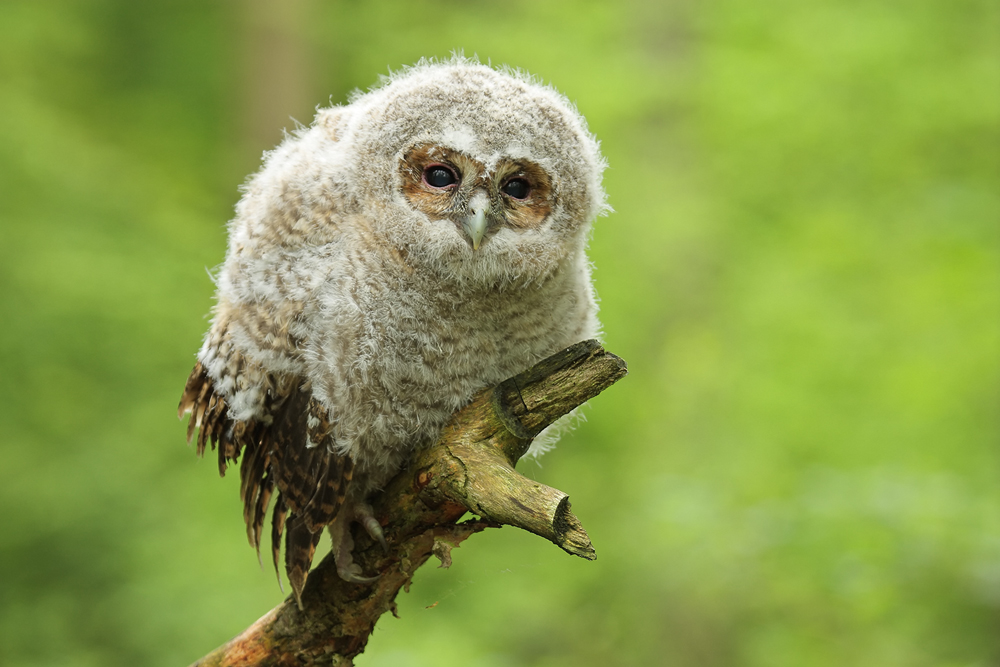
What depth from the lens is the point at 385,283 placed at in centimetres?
192

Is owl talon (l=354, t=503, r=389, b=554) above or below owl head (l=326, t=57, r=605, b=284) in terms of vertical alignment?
below

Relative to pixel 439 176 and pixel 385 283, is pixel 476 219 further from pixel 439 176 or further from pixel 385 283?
pixel 385 283

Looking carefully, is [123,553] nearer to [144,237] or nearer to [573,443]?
[144,237]

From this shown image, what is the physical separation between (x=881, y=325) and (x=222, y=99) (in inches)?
230

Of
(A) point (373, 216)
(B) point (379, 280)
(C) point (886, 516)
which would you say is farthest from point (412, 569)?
(C) point (886, 516)

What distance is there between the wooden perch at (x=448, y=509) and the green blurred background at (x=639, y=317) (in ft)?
6.31

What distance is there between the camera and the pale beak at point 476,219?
1869 mm

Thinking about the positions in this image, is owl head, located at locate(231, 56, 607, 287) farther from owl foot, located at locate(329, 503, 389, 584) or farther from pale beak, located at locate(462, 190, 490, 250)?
owl foot, located at locate(329, 503, 389, 584)

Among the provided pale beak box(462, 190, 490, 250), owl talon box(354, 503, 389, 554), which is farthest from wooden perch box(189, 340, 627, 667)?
pale beak box(462, 190, 490, 250)

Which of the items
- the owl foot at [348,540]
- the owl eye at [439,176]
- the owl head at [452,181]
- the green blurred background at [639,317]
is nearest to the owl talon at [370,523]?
the owl foot at [348,540]

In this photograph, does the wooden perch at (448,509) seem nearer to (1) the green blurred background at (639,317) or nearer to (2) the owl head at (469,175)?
(2) the owl head at (469,175)

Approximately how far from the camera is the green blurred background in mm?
4754

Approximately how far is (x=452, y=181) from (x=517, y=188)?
158 mm

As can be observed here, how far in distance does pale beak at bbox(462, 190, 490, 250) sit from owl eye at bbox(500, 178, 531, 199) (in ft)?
0.28
